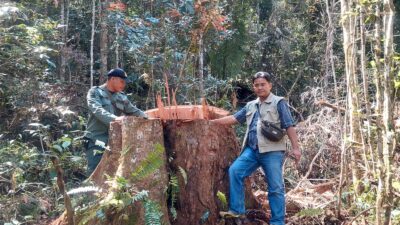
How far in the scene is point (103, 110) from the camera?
5281mm

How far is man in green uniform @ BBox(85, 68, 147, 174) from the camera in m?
5.42

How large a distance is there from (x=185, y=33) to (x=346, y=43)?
20.9ft

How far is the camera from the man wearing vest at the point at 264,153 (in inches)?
199

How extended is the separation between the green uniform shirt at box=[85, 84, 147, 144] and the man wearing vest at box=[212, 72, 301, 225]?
1.21 metres

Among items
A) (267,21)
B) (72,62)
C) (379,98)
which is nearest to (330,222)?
(379,98)

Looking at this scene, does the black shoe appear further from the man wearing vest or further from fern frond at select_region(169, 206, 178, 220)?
fern frond at select_region(169, 206, 178, 220)

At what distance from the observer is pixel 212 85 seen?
11875mm

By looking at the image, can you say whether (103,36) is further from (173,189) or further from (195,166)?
(173,189)

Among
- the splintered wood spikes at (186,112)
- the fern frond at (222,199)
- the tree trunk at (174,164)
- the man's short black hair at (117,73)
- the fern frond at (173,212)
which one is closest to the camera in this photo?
the tree trunk at (174,164)

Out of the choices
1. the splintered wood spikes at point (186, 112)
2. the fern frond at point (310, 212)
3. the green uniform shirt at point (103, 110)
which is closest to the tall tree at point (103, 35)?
the green uniform shirt at point (103, 110)

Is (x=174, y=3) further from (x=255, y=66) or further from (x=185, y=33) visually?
(x=255, y=66)

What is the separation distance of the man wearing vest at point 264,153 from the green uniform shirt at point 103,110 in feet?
3.96

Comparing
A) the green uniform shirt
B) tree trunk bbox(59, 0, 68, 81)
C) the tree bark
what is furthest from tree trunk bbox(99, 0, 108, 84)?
Result: the tree bark

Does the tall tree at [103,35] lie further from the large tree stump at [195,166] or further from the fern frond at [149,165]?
the fern frond at [149,165]
